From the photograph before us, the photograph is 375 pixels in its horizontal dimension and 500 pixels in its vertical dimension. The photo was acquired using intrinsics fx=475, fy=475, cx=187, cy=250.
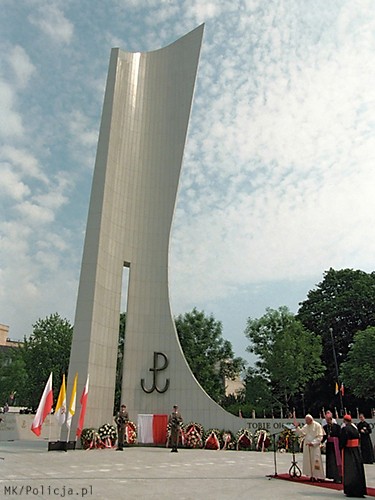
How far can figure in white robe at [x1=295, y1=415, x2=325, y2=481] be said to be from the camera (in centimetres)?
955

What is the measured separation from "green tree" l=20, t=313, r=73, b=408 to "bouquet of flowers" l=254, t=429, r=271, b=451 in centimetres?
1980

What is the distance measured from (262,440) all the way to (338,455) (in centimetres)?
829

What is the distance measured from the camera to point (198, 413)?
19.5m

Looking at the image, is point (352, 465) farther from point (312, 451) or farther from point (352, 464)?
point (312, 451)

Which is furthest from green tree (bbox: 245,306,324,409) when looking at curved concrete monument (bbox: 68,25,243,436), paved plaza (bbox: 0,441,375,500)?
paved plaza (bbox: 0,441,375,500)

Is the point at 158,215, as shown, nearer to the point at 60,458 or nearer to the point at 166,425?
the point at 166,425

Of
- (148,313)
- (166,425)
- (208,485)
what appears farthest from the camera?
(148,313)

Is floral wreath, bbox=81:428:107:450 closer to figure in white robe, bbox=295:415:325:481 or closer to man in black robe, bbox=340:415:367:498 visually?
figure in white robe, bbox=295:415:325:481

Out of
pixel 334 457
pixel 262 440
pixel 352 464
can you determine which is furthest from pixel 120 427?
pixel 352 464

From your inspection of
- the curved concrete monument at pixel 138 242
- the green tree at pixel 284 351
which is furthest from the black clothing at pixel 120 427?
the green tree at pixel 284 351

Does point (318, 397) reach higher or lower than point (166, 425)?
higher

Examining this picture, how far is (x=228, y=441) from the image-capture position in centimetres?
1803

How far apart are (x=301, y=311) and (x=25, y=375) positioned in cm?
2304

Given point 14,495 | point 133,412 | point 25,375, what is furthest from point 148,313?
point 25,375
